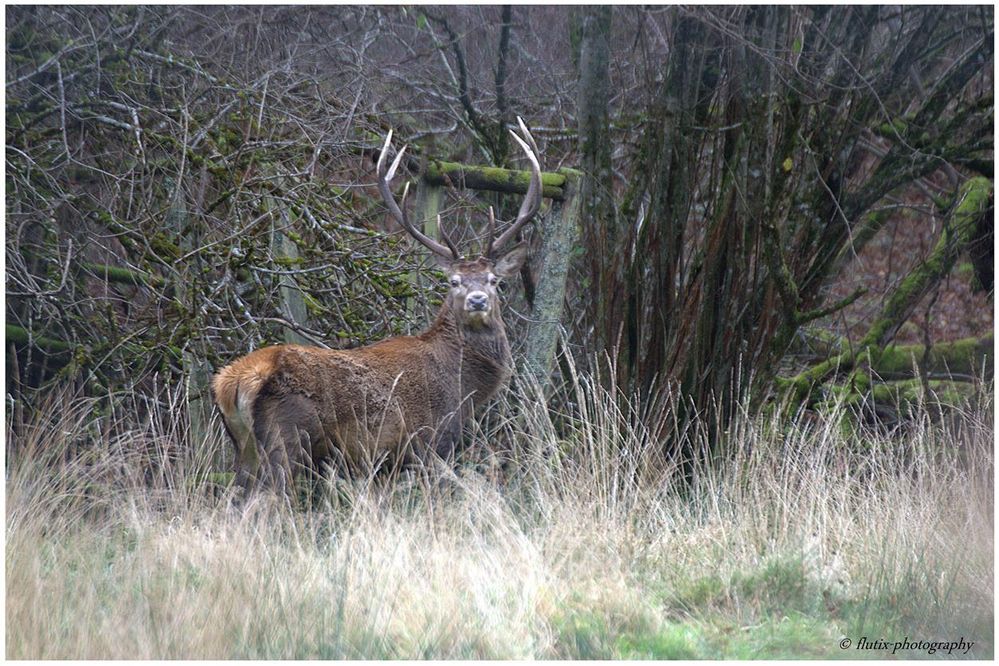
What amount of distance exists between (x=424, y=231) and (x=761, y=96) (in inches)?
85.2

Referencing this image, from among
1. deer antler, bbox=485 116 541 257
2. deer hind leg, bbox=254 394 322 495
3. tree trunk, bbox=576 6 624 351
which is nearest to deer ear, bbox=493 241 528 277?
deer antler, bbox=485 116 541 257

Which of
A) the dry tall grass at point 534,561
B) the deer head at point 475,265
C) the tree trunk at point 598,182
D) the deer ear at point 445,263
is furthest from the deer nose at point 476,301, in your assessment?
the dry tall grass at point 534,561

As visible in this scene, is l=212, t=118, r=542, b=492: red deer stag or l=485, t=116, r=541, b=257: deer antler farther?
l=485, t=116, r=541, b=257: deer antler

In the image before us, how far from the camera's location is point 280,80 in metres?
7.07

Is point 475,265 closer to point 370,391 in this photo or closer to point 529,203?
point 529,203

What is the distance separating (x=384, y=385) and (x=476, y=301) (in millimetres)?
778

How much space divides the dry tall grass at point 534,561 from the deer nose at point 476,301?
3.77 feet

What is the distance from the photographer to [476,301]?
21.8 feet

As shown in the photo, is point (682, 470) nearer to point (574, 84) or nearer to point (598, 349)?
point (598, 349)

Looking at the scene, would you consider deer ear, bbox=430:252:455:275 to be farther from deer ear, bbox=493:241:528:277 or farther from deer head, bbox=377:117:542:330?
deer ear, bbox=493:241:528:277

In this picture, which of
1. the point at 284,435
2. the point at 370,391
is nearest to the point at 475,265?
the point at 370,391

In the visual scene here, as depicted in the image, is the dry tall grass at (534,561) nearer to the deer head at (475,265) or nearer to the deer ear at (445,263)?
the deer head at (475,265)

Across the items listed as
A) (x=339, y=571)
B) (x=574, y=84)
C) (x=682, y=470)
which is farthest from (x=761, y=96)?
(x=339, y=571)

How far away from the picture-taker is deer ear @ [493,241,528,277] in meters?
6.77
